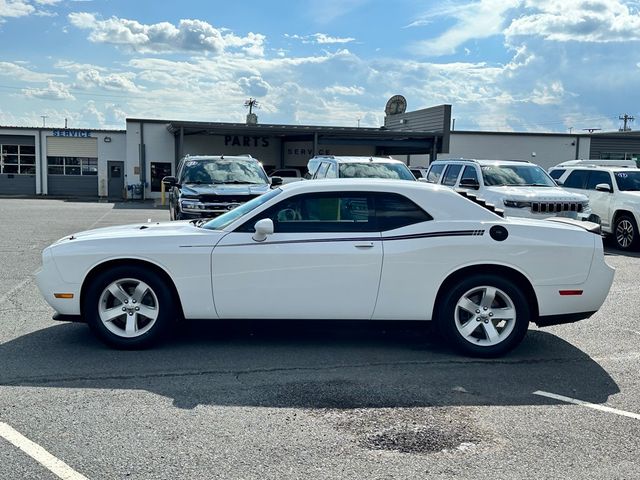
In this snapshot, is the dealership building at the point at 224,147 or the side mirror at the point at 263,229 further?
the dealership building at the point at 224,147

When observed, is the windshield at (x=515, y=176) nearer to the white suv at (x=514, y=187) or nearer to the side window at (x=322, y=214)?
the white suv at (x=514, y=187)

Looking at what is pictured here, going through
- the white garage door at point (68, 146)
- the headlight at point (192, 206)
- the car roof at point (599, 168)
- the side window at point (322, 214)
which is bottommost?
the headlight at point (192, 206)

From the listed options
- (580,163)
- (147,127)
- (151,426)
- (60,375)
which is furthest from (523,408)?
(147,127)

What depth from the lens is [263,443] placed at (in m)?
4.01

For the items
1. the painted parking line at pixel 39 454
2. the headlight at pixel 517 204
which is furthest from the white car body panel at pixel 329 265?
the headlight at pixel 517 204

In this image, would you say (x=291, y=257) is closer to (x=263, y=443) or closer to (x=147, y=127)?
(x=263, y=443)

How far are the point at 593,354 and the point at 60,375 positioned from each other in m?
4.71

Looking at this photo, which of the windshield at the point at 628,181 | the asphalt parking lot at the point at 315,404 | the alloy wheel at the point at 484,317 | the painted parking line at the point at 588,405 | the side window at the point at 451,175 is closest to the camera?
the asphalt parking lot at the point at 315,404

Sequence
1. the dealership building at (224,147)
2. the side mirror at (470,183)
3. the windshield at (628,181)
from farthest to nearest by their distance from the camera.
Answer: the dealership building at (224,147) < the windshield at (628,181) < the side mirror at (470,183)

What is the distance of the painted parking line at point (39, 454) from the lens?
3547 millimetres

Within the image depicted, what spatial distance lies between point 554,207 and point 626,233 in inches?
117

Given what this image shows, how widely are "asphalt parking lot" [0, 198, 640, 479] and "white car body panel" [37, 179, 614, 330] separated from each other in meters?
Answer: 0.48

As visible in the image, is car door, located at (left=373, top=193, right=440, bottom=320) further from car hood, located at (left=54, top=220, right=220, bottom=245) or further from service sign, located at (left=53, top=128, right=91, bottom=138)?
service sign, located at (left=53, top=128, right=91, bottom=138)

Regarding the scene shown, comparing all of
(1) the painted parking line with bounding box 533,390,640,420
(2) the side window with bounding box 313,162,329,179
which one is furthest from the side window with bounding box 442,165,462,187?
(1) the painted parking line with bounding box 533,390,640,420
